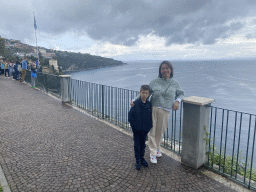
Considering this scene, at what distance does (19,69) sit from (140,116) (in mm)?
15933

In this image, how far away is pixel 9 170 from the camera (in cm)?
353

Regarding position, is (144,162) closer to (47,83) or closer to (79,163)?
(79,163)

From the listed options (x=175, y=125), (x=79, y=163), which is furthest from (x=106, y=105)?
(x=175, y=125)

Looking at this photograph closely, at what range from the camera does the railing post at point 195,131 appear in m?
3.52

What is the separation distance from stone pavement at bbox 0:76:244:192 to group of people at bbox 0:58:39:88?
731 centimetres

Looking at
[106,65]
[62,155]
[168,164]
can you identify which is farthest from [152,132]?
[106,65]

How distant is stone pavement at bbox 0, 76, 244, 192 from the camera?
10.4 ft

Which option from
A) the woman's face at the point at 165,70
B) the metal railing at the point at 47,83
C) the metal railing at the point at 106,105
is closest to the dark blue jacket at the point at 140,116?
the metal railing at the point at 106,105

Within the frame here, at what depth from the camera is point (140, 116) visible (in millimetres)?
3502

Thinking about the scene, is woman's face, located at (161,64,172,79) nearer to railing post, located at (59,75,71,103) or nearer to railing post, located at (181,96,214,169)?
railing post, located at (181,96,214,169)

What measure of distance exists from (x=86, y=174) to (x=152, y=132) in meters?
1.41

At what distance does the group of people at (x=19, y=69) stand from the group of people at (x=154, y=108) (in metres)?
11.1

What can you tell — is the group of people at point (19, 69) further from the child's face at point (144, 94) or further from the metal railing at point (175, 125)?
the child's face at point (144, 94)

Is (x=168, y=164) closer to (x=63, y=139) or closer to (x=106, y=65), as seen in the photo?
(x=63, y=139)
